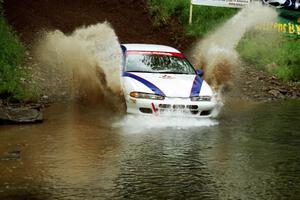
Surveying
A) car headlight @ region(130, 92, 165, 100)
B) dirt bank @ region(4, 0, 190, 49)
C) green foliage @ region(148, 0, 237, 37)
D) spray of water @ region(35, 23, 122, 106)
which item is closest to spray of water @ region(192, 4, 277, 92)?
green foliage @ region(148, 0, 237, 37)

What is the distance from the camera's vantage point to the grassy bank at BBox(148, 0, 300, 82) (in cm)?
2012

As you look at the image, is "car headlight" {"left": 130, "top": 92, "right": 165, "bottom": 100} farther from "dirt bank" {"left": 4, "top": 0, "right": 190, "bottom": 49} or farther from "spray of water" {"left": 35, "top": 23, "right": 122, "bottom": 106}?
"dirt bank" {"left": 4, "top": 0, "right": 190, "bottom": 49}

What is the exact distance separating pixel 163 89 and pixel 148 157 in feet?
10.7

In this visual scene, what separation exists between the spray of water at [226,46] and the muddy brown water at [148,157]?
203 inches

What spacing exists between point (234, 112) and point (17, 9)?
39.3ft

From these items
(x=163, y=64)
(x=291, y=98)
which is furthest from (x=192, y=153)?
(x=291, y=98)

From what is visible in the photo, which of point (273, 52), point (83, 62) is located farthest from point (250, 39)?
point (83, 62)

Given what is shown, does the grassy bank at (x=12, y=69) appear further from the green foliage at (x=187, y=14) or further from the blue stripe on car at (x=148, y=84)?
the green foliage at (x=187, y=14)

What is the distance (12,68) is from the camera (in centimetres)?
1662

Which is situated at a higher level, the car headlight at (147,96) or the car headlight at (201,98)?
the car headlight at (147,96)

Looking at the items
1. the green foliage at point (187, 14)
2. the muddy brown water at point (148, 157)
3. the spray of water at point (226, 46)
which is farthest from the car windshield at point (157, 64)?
the green foliage at point (187, 14)

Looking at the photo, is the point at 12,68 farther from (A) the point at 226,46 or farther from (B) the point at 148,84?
(A) the point at 226,46

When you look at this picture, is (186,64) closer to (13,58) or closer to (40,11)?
(13,58)

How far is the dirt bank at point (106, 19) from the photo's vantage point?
19.3m
